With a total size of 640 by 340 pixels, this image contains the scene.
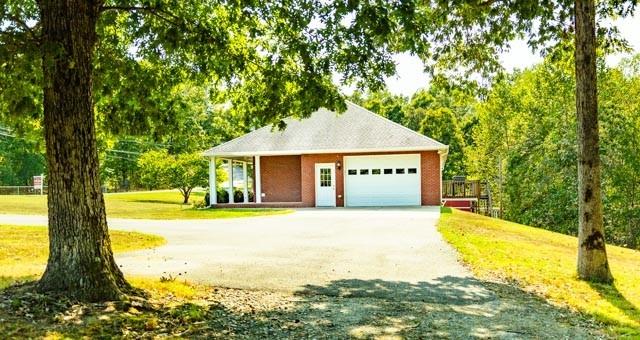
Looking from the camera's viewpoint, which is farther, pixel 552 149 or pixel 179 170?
pixel 179 170

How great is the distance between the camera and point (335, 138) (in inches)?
1019

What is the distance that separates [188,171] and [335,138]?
10.9 metres

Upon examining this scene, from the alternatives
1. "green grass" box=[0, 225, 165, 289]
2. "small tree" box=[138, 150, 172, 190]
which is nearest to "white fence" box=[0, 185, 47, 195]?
"small tree" box=[138, 150, 172, 190]

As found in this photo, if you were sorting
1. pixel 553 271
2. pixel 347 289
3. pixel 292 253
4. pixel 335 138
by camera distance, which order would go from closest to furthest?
pixel 347 289 → pixel 553 271 → pixel 292 253 → pixel 335 138

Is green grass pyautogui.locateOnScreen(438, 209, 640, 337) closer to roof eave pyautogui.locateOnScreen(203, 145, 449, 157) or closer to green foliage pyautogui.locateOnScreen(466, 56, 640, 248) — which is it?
roof eave pyautogui.locateOnScreen(203, 145, 449, 157)

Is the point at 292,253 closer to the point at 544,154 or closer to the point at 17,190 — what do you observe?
the point at 544,154

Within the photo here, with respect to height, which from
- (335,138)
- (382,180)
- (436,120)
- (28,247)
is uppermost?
(436,120)

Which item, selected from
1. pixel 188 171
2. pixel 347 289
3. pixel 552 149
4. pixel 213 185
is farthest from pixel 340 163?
pixel 347 289

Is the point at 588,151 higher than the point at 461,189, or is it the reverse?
the point at 588,151

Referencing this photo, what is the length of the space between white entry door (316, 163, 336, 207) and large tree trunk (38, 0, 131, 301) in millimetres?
19567

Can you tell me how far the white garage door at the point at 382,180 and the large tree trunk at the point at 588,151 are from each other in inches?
595

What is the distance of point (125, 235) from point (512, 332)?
10.2m

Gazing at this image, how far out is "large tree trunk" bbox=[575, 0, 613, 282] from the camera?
8898mm

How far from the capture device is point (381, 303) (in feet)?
22.3
